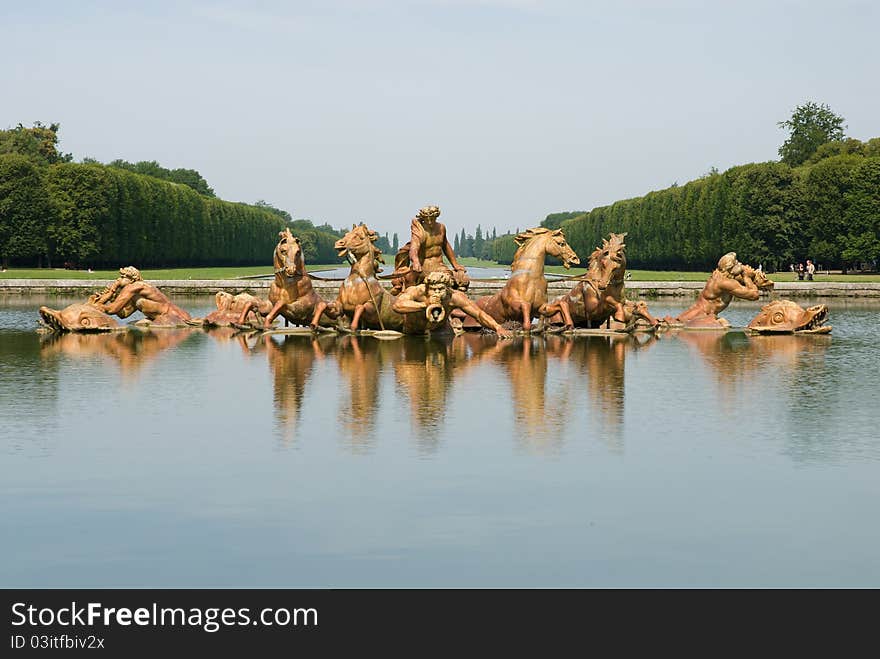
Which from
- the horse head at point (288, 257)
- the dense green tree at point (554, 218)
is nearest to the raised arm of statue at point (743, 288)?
the horse head at point (288, 257)

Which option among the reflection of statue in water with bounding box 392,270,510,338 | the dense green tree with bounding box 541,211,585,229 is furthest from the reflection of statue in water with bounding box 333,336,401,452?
the dense green tree with bounding box 541,211,585,229

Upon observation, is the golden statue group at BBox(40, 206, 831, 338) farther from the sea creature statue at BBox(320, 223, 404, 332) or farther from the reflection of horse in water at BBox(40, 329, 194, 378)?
the reflection of horse in water at BBox(40, 329, 194, 378)

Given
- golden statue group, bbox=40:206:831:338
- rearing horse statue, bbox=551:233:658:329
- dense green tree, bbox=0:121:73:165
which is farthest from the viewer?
dense green tree, bbox=0:121:73:165

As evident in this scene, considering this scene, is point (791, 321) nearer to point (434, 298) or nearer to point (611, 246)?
point (611, 246)

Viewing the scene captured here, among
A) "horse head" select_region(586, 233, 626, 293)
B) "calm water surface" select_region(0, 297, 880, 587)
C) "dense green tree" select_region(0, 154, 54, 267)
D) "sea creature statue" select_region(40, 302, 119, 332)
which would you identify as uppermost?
"dense green tree" select_region(0, 154, 54, 267)

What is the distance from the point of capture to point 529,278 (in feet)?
59.3

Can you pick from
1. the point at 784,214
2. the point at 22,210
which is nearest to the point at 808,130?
the point at 784,214

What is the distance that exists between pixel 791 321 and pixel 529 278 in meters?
4.73

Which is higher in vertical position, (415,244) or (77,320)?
(415,244)

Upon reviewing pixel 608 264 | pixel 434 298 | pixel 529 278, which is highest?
pixel 608 264

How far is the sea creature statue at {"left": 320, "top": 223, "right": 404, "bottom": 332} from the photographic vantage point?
17797 millimetres

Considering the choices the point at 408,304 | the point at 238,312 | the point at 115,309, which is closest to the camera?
the point at 408,304

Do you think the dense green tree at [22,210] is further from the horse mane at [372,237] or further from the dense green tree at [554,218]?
the dense green tree at [554,218]

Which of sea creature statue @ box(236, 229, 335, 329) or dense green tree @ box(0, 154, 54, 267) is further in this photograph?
dense green tree @ box(0, 154, 54, 267)
